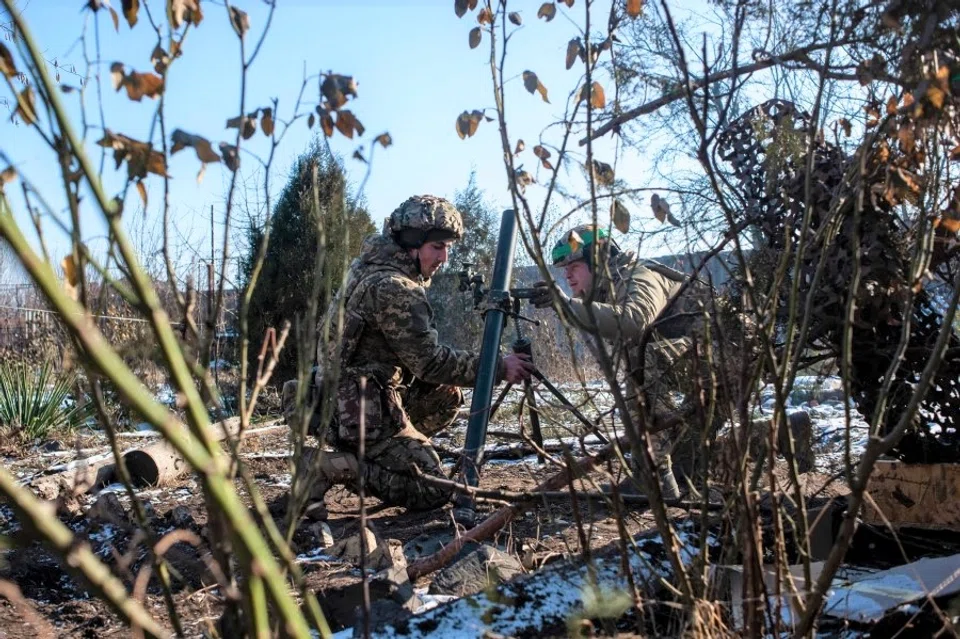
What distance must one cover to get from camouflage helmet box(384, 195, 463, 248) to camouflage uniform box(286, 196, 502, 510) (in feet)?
0.03

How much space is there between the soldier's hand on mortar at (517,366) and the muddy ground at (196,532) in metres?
0.51

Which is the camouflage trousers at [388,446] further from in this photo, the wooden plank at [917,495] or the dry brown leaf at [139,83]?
the dry brown leaf at [139,83]

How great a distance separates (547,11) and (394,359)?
3.23 m

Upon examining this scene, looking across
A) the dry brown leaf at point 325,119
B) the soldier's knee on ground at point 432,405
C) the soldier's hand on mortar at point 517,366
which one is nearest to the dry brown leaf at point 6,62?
the dry brown leaf at point 325,119

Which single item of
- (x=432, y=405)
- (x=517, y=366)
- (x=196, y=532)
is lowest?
(x=196, y=532)

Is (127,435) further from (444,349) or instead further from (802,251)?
(802,251)

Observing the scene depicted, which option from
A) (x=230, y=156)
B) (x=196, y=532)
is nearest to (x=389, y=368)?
(x=196, y=532)

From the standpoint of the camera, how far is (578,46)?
168cm

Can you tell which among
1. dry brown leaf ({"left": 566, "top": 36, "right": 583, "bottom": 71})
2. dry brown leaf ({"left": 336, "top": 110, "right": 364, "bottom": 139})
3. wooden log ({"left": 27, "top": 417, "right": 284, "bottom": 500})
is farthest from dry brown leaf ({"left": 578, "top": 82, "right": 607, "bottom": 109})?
wooden log ({"left": 27, "top": 417, "right": 284, "bottom": 500})

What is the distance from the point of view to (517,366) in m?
4.36

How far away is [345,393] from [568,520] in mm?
1365

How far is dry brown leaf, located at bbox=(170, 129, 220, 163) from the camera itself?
116 cm

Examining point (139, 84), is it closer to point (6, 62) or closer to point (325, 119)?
point (6, 62)

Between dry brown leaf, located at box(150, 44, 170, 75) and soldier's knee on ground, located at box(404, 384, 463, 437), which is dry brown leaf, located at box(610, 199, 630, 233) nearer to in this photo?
dry brown leaf, located at box(150, 44, 170, 75)
